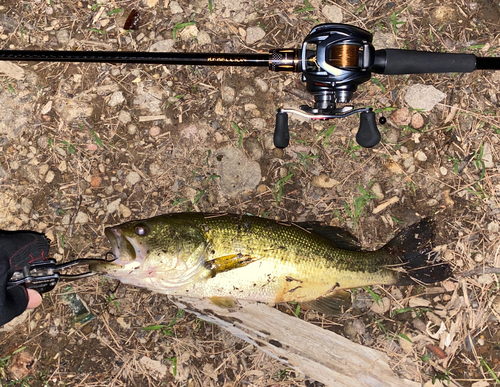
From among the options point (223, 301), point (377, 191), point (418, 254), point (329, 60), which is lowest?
point (223, 301)

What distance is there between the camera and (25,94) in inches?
149

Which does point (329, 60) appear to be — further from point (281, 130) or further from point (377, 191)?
point (377, 191)

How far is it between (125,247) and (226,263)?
0.80 m

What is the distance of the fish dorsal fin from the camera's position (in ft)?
11.6

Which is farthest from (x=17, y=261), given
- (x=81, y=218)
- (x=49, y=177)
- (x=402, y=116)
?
(x=402, y=116)


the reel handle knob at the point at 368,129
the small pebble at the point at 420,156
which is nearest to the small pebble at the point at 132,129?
the reel handle knob at the point at 368,129

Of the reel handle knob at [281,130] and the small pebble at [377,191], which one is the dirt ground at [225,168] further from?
the reel handle knob at [281,130]

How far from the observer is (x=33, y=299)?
359 cm

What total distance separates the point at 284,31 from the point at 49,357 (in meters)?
3.83

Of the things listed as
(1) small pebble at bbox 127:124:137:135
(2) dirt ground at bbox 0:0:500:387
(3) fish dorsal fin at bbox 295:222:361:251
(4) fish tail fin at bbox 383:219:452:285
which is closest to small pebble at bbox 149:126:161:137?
(2) dirt ground at bbox 0:0:500:387

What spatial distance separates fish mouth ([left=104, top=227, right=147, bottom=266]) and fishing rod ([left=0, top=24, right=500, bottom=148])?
1336 mm

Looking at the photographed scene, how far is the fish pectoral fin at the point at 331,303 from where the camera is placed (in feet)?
11.3

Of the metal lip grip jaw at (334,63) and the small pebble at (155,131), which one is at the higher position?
the metal lip grip jaw at (334,63)

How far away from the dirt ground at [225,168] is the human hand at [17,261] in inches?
6.7
